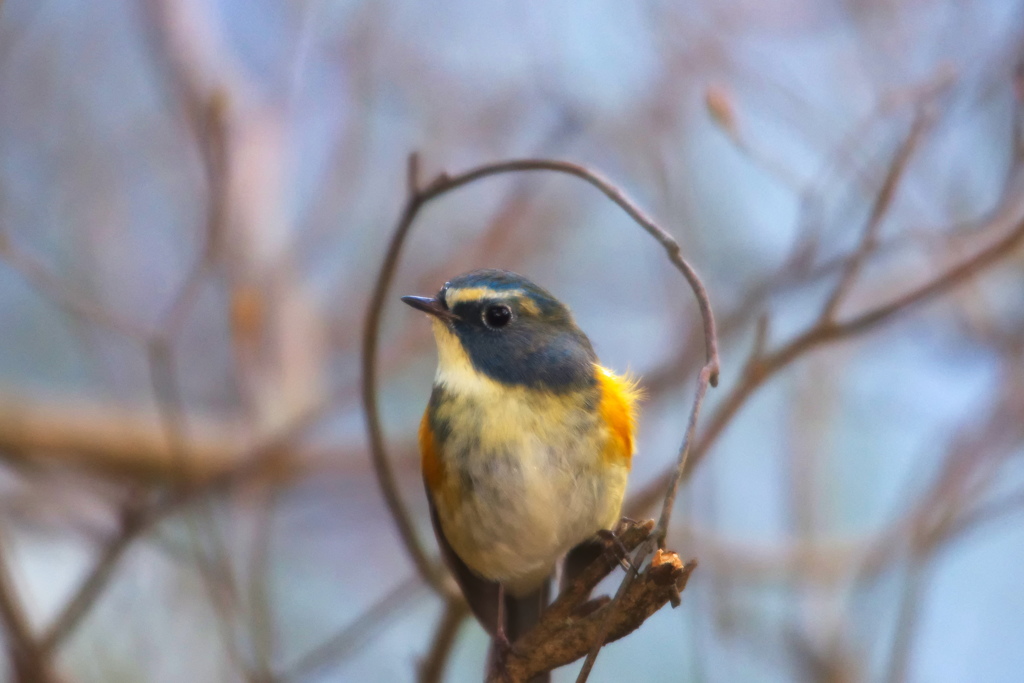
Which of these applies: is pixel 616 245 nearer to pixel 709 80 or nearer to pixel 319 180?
pixel 709 80

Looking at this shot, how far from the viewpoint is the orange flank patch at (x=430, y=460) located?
2826 millimetres

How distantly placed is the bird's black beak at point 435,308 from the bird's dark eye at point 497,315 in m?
0.09

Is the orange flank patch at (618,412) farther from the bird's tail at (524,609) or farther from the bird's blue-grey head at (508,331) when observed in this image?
the bird's tail at (524,609)

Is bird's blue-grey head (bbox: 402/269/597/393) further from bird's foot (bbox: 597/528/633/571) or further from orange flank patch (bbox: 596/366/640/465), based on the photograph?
bird's foot (bbox: 597/528/633/571)

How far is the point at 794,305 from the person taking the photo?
178 inches

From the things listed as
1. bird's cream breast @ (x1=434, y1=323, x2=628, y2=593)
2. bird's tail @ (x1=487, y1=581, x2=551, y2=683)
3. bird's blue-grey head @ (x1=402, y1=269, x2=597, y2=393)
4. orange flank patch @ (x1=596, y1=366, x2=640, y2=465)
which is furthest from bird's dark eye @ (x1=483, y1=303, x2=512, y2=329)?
bird's tail @ (x1=487, y1=581, x2=551, y2=683)

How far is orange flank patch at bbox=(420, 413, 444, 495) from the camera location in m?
2.83

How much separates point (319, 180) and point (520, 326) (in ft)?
11.0

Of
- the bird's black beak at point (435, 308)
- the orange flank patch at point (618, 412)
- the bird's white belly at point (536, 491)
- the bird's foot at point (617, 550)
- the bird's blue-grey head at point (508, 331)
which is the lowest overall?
the bird's foot at point (617, 550)

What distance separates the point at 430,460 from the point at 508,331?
438mm

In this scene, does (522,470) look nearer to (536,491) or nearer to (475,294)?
(536,491)

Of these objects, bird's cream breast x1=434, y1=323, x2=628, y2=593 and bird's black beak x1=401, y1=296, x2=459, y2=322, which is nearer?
bird's cream breast x1=434, y1=323, x2=628, y2=593

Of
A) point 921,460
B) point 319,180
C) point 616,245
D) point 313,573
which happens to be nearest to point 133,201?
point 319,180

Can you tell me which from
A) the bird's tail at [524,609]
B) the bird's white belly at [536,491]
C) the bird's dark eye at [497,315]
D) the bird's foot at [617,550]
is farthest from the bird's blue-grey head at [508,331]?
the bird's tail at [524,609]
